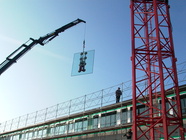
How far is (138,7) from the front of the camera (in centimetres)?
2305

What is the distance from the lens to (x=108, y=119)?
85.6 feet

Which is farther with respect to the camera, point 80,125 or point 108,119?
point 80,125

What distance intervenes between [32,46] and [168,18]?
1499 cm

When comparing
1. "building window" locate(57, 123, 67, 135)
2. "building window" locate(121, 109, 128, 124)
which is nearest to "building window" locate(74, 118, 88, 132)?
"building window" locate(57, 123, 67, 135)

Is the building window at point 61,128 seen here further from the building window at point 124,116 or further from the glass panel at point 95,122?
the building window at point 124,116

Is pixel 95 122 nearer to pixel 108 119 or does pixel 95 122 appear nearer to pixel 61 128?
pixel 108 119

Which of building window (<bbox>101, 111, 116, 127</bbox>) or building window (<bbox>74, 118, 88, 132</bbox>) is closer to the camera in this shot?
building window (<bbox>101, 111, 116, 127</bbox>)

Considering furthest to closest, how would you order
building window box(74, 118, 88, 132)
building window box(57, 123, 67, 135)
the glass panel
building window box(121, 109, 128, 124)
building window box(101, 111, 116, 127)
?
1. building window box(57, 123, 67, 135)
2. building window box(74, 118, 88, 132)
3. the glass panel
4. building window box(101, 111, 116, 127)
5. building window box(121, 109, 128, 124)

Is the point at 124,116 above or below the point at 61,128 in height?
above

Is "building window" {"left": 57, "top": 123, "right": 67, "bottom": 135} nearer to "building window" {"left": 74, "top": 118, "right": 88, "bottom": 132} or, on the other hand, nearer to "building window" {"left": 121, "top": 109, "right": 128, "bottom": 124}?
"building window" {"left": 74, "top": 118, "right": 88, "bottom": 132}

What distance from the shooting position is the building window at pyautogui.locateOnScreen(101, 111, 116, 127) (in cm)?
2547

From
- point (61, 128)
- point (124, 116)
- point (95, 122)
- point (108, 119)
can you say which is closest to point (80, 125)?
point (95, 122)

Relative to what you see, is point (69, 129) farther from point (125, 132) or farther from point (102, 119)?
point (125, 132)

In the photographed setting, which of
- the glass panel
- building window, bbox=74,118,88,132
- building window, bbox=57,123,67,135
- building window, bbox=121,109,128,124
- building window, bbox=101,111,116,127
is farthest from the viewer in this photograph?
building window, bbox=57,123,67,135
